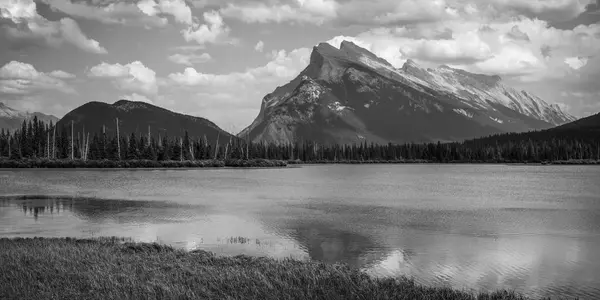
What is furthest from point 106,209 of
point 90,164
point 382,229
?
point 90,164

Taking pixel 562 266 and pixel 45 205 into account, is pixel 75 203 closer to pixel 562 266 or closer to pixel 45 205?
pixel 45 205

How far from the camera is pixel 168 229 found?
37188 mm

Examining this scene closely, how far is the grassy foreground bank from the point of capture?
1688 cm

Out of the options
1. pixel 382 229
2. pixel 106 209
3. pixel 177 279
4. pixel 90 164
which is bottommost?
pixel 382 229

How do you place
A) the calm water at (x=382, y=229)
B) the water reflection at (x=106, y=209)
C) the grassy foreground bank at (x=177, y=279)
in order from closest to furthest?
the grassy foreground bank at (x=177, y=279) → the calm water at (x=382, y=229) → the water reflection at (x=106, y=209)

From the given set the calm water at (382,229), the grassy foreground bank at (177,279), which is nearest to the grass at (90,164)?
the calm water at (382,229)

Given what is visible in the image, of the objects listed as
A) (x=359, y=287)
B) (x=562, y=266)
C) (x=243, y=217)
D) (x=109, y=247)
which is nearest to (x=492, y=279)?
(x=562, y=266)

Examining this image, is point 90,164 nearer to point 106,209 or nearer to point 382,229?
point 106,209

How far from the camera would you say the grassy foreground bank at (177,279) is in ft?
55.4

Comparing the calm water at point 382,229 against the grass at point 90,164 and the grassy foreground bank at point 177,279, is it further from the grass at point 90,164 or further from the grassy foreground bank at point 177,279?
the grass at point 90,164

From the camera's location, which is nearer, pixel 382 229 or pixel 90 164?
pixel 382 229

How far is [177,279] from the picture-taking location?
19.0 m

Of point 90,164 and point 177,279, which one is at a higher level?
point 90,164

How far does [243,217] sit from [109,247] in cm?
1959
